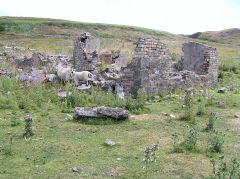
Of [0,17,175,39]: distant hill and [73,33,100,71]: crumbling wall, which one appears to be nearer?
[73,33,100,71]: crumbling wall

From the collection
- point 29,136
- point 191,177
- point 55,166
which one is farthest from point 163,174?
point 29,136

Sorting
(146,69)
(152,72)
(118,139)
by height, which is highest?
(146,69)

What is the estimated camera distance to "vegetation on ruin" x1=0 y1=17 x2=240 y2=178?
4086 millimetres

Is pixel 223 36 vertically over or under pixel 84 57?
over

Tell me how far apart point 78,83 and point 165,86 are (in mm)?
3945

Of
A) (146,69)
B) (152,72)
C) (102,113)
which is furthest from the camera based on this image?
(152,72)

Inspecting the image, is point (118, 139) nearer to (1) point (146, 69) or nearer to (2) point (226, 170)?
(2) point (226, 170)

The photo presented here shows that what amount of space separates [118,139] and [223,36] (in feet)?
186

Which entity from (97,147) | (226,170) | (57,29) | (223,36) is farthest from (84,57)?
(223,36)

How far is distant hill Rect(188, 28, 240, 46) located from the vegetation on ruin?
1855 inches

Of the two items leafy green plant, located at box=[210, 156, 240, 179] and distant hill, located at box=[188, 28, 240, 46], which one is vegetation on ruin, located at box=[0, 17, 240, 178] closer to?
leafy green plant, located at box=[210, 156, 240, 179]

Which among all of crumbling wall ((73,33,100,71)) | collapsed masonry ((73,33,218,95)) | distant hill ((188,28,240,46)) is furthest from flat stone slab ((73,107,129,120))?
distant hill ((188,28,240,46))

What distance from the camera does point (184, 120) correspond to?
734 cm

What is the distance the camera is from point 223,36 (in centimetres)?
5534
